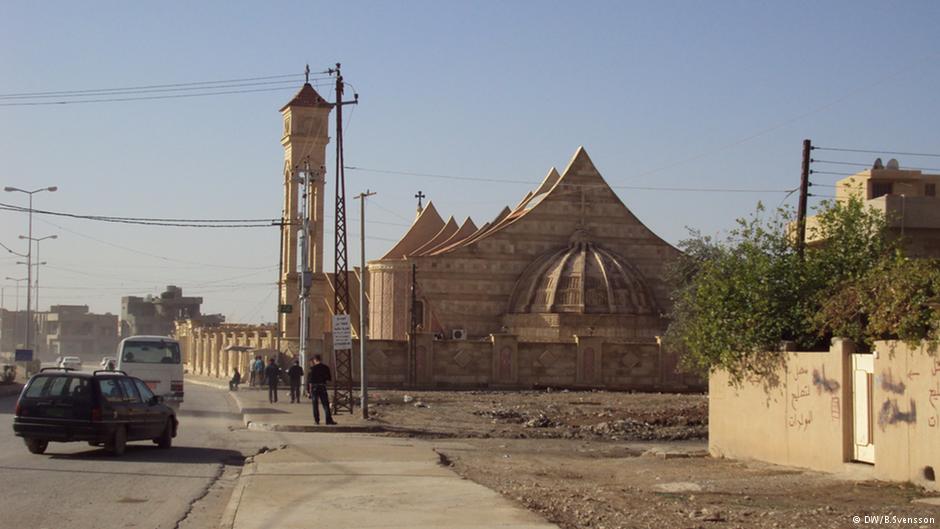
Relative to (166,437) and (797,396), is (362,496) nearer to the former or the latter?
(797,396)

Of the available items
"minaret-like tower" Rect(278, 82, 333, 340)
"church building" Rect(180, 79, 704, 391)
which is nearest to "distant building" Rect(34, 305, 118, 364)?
"minaret-like tower" Rect(278, 82, 333, 340)

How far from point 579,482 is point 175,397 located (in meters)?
17.4

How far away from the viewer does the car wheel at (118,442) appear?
17656 millimetres

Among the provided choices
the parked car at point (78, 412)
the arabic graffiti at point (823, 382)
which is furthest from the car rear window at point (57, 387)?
the arabic graffiti at point (823, 382)

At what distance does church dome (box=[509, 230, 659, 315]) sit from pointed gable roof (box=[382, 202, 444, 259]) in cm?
1550

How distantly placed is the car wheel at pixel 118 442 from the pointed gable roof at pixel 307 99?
190 feet

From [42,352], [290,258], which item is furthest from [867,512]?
[42,352]

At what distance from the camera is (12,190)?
57406 mm

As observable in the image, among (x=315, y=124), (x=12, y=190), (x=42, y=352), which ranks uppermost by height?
(x=315, y=124)

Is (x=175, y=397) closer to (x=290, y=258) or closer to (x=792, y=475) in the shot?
(x=792, y=475)

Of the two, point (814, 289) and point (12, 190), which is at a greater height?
point (12, 190)

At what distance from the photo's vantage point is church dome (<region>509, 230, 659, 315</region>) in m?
61.0

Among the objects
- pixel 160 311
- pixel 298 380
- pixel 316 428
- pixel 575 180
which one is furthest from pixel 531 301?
pixel 160 311

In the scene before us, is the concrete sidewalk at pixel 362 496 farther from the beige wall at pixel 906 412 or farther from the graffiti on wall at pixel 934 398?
the graffiti on wall at pixel 934 398
